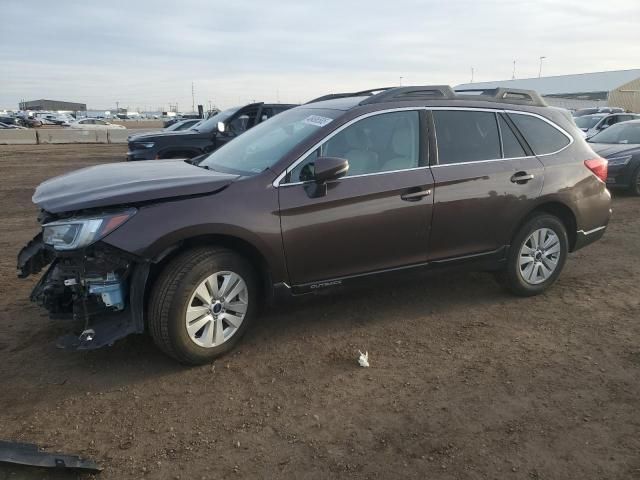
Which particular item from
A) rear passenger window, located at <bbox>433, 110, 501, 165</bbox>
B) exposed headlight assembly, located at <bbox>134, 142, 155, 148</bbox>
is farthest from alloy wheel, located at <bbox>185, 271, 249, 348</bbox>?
exposed headlight assembly, located at <bbox>134, 142, 155, 148</bbox>

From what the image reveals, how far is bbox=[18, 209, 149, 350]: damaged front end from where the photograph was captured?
3.26 m

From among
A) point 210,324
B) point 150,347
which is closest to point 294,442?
point 210,324

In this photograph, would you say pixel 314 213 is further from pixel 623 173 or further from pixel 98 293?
pixel 623 173

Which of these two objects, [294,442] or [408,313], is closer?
[294,442]

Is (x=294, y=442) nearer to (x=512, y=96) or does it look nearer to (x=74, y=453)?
(x=74, y=453)

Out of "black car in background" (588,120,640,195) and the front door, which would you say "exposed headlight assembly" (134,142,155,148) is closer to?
the front door

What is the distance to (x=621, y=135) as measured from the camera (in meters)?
11.4

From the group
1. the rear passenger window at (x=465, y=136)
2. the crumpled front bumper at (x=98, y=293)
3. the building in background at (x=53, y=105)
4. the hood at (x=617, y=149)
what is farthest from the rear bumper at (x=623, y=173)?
the building in background at (x=53, y=105)

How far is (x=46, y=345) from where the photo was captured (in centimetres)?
388

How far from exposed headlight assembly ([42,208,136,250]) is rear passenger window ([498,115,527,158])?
10.6 feet

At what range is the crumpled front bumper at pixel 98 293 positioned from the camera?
3.30 m

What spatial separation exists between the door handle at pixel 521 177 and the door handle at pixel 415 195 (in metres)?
0.95

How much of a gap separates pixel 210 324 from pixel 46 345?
53.3 inches

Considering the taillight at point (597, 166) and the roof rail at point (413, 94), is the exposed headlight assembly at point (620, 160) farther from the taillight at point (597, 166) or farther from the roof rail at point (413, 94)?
the roof rail at point (413, 94)
